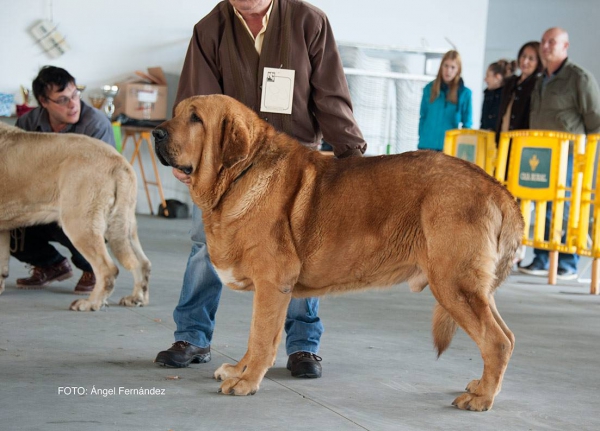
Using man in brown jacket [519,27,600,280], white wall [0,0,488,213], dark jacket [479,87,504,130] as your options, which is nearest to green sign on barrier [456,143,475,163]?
man in brown jacket [519,27,600,280]

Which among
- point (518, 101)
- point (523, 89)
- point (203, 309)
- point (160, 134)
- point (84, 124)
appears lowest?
point (203, 309)

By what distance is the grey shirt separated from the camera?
5.82 metres

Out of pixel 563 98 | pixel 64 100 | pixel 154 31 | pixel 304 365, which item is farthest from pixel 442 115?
pixel 304 365

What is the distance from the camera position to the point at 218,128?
322 centimetres

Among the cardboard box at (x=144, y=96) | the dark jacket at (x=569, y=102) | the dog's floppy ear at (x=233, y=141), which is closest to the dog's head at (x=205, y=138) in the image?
the dog's floppy ear at (x=233, y=141)

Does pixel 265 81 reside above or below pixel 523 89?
below

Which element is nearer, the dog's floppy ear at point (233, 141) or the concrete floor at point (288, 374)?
the concrete floor at point (288, 374)

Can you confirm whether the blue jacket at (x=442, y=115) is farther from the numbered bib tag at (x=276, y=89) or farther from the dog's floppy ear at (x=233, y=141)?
the dog's floppy ear at (x=233, y=141)

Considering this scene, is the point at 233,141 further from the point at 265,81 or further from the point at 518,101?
the point at 518,101

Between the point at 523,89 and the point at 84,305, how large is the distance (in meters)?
5.49

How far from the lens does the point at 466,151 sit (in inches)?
342

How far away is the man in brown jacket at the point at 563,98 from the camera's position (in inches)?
301

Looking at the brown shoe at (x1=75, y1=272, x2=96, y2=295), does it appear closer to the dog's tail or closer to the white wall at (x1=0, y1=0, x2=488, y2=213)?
the dog's tail

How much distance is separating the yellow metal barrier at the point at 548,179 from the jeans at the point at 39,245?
4.16 metres
